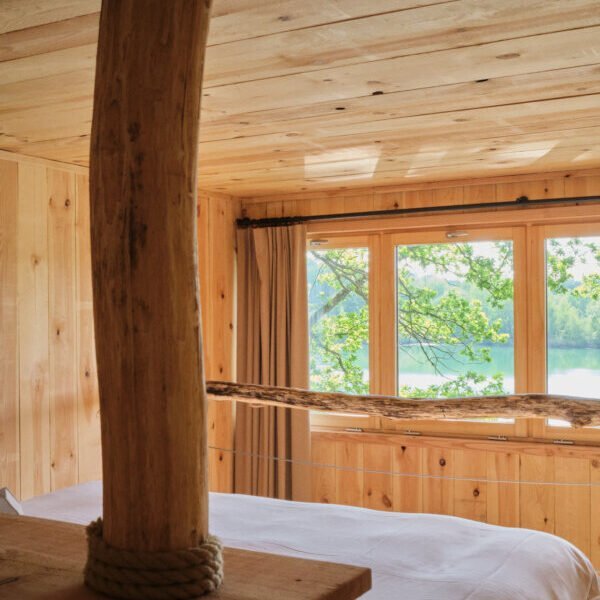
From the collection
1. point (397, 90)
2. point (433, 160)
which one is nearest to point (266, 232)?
point (433, 160)

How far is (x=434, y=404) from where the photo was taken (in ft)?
11.3

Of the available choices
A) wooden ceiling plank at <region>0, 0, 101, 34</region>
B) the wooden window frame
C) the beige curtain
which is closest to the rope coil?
wooden ceiling plank at <region>0, 0, 101, 34</region>

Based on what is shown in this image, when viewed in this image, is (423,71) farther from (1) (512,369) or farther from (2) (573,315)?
(1) (512,369)

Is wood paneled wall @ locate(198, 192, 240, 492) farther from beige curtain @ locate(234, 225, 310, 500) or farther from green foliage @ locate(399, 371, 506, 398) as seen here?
green foliage @ locate(399, 371, 506, 398)

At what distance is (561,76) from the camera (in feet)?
8.69

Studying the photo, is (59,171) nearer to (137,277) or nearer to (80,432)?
(80,432)

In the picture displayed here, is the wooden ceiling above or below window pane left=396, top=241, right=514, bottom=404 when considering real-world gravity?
above

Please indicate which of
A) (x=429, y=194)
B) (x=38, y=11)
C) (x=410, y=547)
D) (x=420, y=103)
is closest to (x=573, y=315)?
(x=429, y=194)

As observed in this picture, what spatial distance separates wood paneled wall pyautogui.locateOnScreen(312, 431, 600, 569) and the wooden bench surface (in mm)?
3324

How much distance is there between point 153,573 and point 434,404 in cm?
265

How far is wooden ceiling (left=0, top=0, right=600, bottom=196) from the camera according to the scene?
207cm

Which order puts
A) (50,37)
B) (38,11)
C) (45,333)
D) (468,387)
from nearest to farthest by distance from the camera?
(38,11) → (50,37) → (45,333) → (468,387)

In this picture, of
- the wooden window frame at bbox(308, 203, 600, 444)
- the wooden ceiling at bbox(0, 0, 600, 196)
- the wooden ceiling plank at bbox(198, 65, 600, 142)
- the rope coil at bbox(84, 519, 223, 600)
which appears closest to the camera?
the rope coil at bbox(84, 519, 223, 600)

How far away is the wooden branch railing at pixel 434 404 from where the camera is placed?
3.14 meters
